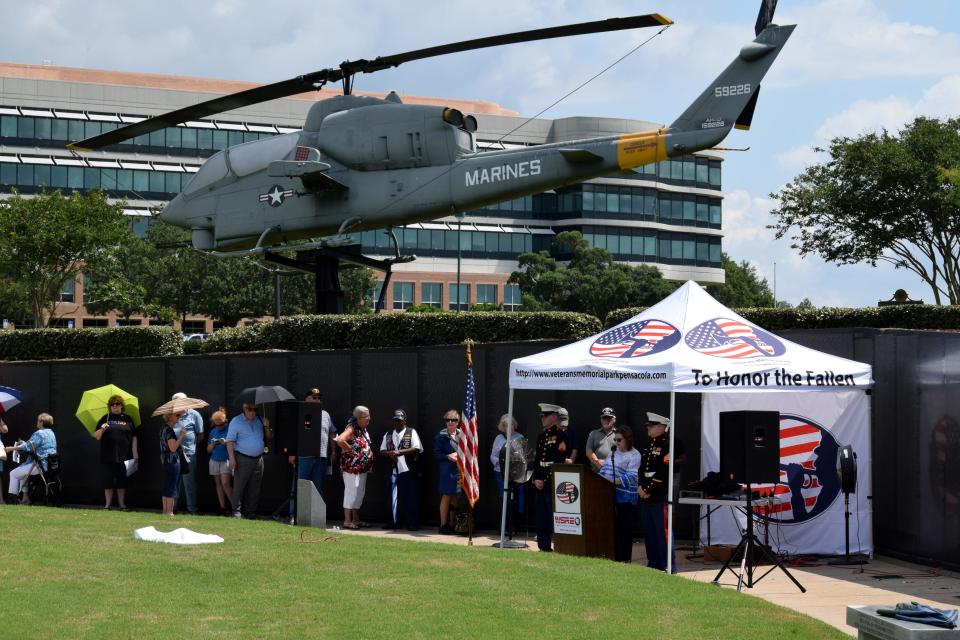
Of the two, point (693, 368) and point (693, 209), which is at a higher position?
point (693, 209)

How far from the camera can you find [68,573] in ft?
37.0

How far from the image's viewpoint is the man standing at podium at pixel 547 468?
14844 millimetres

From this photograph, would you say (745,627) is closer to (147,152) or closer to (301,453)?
(301,453)

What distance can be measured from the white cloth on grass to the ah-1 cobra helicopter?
30.3 ft

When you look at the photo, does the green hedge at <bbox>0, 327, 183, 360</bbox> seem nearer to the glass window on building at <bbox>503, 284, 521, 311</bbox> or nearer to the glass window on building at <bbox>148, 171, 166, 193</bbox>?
the glass window on building at <bbox>148, 171, 166, 193</bbox>

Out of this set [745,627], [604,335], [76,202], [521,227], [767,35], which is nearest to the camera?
[745,627]

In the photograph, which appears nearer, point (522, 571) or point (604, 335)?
point (522, 571)

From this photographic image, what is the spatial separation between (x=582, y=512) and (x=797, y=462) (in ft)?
10.6

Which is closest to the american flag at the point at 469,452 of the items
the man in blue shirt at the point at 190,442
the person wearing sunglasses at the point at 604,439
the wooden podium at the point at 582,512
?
the person wearing sunglasses at the point at 604,439

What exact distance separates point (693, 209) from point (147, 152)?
47.2m

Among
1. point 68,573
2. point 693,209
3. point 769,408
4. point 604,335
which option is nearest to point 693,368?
point 604,335

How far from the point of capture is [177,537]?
1365 cm

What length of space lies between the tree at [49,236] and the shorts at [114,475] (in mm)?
33469

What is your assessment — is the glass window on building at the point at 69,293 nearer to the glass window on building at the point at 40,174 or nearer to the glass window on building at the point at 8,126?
the glass window on building at the point at 40,174
